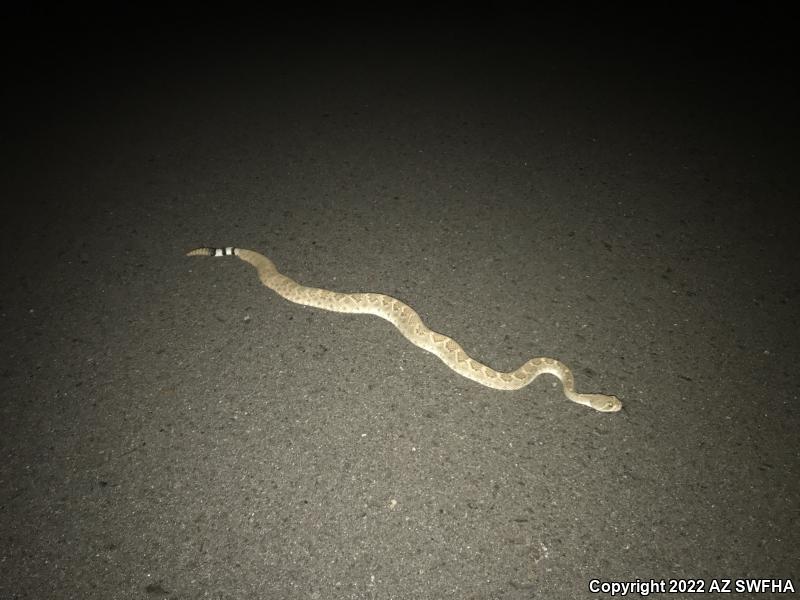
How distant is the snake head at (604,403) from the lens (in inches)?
144

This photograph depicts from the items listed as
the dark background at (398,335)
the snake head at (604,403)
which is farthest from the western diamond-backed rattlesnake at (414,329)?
the dark background at (398,335)

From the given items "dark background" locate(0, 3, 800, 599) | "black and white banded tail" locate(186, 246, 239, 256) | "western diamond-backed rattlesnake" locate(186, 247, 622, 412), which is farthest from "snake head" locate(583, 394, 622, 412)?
"black and white banded tail" locate(186, 246, 239, 256)

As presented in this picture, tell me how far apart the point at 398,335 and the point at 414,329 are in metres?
0.20

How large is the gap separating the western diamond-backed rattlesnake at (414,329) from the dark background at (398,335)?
11cm

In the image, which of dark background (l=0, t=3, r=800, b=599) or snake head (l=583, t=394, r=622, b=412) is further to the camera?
snake head (l=583, t=394, r=622, b=412)

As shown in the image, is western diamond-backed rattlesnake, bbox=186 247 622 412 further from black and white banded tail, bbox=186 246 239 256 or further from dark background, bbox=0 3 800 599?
dark background, bbox=0 3 800 599

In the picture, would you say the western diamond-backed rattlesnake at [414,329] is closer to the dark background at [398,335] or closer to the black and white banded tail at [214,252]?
the black and white banded tail at [214,252]

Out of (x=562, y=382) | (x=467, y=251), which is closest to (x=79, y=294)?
(x=467, y=251)

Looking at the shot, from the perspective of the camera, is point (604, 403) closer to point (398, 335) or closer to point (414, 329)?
point (414, 329)

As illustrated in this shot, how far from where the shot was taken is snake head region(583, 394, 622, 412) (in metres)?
3.66

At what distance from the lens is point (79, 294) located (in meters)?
4.75

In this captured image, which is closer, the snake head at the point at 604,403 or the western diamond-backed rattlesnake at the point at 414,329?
the snake head at the point at 604,403

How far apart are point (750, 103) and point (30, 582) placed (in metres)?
9.96

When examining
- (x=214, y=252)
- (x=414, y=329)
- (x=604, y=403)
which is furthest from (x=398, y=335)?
(x=214, y=252)
